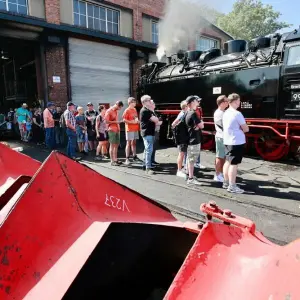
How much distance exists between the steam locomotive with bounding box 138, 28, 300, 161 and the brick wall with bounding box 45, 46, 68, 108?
4.82m

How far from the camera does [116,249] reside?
1837 mm

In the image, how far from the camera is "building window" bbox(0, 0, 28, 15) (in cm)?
1093

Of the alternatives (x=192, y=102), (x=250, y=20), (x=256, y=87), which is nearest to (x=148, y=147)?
(x=192, y=102)

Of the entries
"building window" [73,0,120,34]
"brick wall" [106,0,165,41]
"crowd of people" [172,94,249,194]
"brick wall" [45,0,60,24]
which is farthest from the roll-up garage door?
"crowd of people" [172,94,249,194]

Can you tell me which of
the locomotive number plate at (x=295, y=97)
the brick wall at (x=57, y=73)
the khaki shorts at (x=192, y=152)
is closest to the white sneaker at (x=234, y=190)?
the khaki shorts at (x=192, y=152)

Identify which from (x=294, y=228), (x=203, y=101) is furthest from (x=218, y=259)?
(x=203, y=101)

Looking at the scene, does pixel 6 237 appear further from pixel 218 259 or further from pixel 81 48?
pixel 81 48

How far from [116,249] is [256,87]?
6.82m

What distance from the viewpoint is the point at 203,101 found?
9.09 meters

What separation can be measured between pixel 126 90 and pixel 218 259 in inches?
567

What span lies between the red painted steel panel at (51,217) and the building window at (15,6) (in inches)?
463

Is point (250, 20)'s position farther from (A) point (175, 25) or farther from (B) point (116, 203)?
(B) point (116, 203)

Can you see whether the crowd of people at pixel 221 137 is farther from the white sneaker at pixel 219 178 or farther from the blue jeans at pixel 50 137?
the blue jeans at pixel 50 137

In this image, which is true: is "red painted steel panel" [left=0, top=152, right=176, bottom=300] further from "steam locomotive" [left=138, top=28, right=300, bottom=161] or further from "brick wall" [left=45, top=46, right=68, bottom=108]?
"brick wall" [left=45, top=46, right=68, bottom=108]
